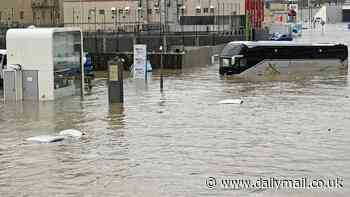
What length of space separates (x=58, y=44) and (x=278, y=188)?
17.7 m

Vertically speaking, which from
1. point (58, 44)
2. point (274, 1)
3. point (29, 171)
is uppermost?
point (274, 1)

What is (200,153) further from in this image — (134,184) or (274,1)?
(274,1)

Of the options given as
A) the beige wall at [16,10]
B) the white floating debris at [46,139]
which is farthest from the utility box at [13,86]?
the beige wall at [16,10]

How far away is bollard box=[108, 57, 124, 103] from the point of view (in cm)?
2525

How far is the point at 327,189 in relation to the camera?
11.3 meters

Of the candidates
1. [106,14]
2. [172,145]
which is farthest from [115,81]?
[106,14]

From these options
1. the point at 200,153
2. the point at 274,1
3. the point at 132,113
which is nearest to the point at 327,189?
the point at 200,153

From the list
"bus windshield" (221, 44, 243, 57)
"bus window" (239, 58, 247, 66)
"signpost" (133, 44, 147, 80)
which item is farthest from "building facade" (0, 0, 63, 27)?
"signpost" (133, 44, 147, 80)

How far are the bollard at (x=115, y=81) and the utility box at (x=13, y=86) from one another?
4041 mm

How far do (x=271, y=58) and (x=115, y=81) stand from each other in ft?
64.0

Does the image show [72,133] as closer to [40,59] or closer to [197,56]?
[40,59]

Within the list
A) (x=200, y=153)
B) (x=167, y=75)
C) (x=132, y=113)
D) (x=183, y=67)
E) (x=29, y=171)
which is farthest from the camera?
(x=183, y=67)

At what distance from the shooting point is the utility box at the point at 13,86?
27328mm

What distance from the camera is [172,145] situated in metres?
16.0
